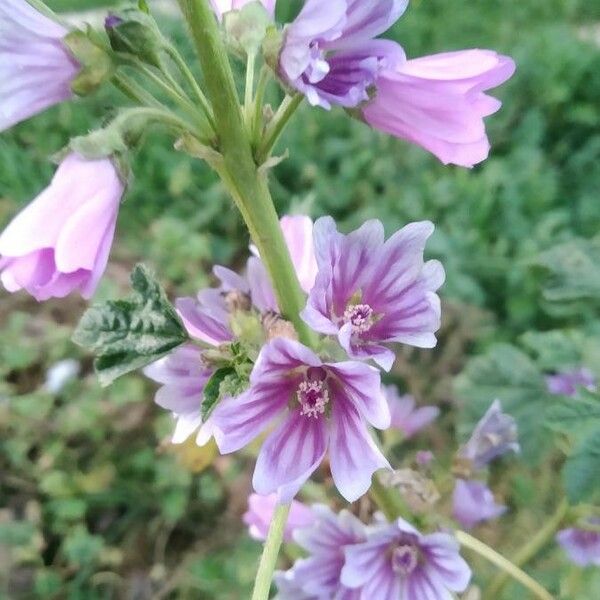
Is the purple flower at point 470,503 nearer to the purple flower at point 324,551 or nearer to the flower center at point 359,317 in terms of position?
the purple flower at point 324,551

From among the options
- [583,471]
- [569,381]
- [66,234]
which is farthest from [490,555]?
[66,234]

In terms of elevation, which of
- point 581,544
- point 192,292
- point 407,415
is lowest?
point 192,292

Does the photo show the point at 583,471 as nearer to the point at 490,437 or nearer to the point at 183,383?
the point at 490,437

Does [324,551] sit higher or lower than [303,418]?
lower

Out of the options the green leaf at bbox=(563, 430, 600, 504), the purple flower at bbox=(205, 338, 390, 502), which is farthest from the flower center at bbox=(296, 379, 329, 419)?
the green leaf at bbox=(563, 430, 600, 504)

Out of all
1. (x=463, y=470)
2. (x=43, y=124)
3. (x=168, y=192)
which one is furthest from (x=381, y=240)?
(x=43, y=124)

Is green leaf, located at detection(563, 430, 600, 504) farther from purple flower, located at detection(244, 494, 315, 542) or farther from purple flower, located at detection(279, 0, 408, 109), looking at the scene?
purple flower, located at detection(279, 0, 408, 109)
